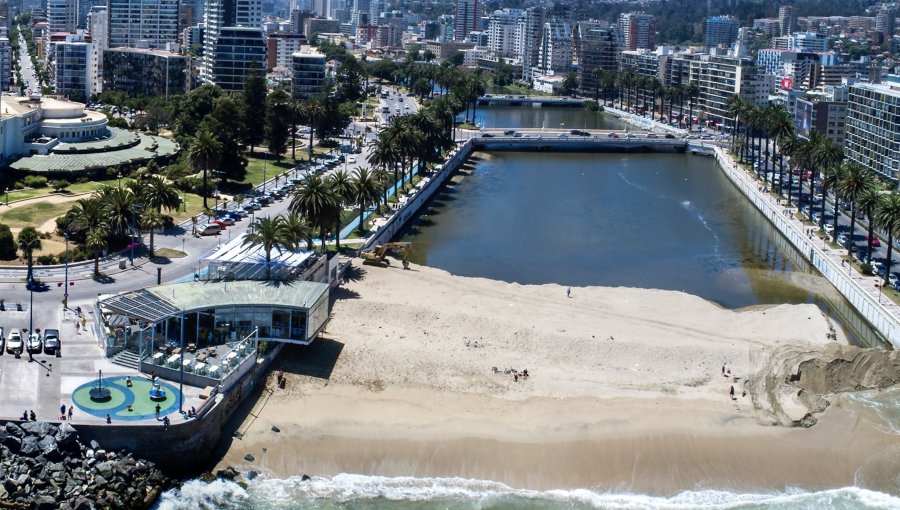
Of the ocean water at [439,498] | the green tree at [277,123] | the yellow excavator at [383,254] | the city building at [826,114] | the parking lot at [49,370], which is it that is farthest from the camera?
the city building at [826,114]

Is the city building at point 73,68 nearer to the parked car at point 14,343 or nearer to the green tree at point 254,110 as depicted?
the green tree at point 254,110

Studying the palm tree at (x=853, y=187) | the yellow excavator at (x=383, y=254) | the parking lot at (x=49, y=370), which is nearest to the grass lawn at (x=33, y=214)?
the parking lot at (x=49, y=370)

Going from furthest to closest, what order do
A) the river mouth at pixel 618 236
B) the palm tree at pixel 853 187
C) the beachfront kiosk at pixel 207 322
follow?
the palm tree at pixel 853 187, the river mouth at pixel 618 236, the beachfront kiosk at pixel 207 322

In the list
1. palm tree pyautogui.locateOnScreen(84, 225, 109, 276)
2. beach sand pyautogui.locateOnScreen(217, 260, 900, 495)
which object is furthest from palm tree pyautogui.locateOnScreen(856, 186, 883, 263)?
palm tree pyautogui.locateOnScreen(84, 225, 109, 276)

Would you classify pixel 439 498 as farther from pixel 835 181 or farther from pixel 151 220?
pixel 835 181

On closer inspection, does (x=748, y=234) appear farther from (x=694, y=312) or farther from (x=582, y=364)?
(x=582, y=364)

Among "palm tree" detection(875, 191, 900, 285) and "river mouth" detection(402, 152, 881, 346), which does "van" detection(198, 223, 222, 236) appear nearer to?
"river mouth" detection(402, 152, 881, 346)

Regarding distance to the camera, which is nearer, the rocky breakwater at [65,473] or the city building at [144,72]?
the rocky breakwater at [65,473]
